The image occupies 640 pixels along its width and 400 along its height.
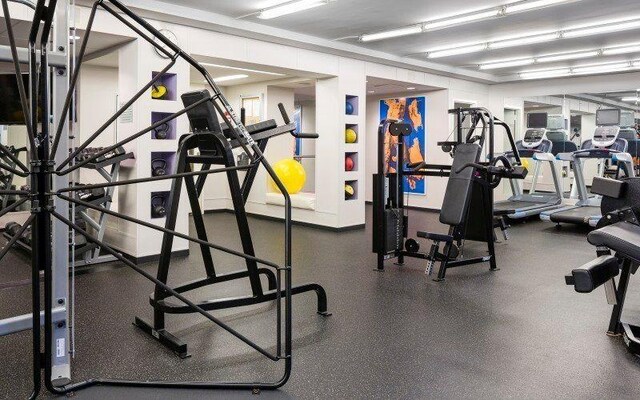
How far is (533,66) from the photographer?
30.9 ft

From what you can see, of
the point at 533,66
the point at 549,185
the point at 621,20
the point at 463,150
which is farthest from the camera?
the point at 549,185

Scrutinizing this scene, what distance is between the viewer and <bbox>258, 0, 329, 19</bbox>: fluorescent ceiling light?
17.6ft

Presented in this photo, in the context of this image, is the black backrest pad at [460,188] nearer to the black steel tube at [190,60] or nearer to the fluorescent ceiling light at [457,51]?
the black steel tube at [190,60]

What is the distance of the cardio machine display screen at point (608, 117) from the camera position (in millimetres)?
9156

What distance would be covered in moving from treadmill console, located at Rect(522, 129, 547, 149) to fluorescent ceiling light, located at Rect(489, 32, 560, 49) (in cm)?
242

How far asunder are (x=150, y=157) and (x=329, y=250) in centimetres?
233

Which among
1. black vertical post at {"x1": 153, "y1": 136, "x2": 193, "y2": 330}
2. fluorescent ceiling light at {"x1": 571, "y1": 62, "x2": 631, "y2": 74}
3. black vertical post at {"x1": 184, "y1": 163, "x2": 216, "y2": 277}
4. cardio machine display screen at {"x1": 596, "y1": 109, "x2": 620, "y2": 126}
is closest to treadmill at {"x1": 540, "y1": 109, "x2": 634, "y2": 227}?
cardio machine display screen at {"x1": 596, "y1": 109, "x2": 620, "y2": 126}

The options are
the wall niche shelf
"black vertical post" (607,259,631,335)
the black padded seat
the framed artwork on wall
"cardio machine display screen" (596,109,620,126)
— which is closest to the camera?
the black padded seat

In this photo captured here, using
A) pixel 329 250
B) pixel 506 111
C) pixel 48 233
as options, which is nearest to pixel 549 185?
pixel 506 111

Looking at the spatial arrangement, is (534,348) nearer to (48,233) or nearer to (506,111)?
(48,233)

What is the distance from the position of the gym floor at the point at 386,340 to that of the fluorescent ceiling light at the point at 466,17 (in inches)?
109

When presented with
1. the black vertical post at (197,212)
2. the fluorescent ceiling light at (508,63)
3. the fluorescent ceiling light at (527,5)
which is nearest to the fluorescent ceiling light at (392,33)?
the fluorescent ceiling light at (527,5)

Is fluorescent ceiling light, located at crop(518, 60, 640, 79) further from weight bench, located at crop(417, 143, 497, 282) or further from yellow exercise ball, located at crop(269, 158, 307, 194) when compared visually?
weight bench, located at crop(417, 143, 497, 282)

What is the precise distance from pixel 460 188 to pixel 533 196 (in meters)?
5.28
